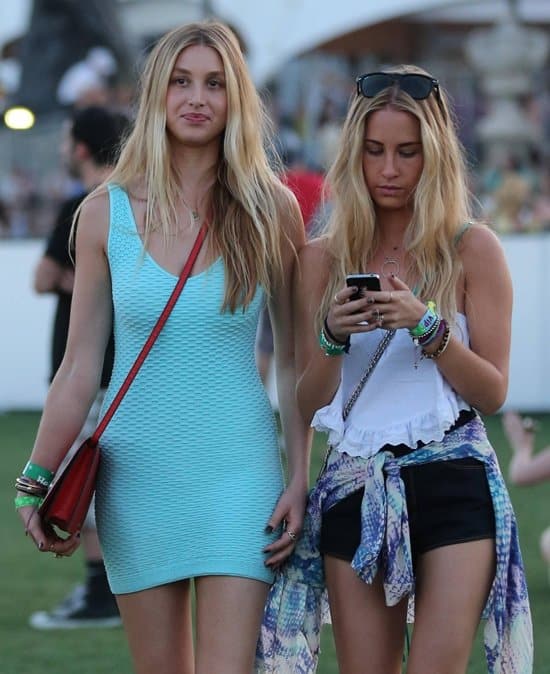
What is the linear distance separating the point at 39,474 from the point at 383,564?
86 centimetres

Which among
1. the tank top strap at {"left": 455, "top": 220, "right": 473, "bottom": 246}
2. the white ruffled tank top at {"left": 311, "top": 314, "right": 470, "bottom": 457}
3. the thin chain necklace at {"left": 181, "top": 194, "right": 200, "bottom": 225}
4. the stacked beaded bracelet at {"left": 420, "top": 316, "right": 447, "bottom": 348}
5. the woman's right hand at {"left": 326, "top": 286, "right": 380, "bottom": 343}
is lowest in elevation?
the white ruffled tank top at {"left": 311, "top": 314, "right": 470, "bottom": 457}

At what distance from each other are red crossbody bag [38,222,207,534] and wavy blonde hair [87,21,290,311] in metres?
0.14

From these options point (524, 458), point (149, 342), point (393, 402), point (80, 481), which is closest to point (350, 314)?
point (393, 402)

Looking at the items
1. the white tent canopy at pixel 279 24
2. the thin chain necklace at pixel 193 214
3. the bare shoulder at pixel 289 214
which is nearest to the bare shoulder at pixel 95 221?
the thin chain necklace at pixel 193 214

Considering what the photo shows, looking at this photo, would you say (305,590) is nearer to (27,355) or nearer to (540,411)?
(540,411)

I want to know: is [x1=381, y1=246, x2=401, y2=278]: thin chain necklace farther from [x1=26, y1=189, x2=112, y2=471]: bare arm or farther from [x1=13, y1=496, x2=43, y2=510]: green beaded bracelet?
[x1=13, y1=496, x2=43, y2=510]: green beaded bracelet

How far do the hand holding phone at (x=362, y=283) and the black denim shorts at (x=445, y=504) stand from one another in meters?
0.40

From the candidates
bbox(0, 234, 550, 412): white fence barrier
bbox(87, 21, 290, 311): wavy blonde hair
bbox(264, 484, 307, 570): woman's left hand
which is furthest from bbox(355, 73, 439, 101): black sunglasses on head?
bbox(0, 234, 550, 412): white fence barrier

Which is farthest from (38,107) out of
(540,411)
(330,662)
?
(330,662)

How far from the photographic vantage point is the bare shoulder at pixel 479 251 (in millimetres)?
3613

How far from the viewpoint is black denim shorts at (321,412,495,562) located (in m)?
3.50

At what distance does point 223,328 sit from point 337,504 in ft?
1.63

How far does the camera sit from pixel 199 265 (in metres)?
3.67

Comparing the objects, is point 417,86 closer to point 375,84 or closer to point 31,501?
point 375,84
